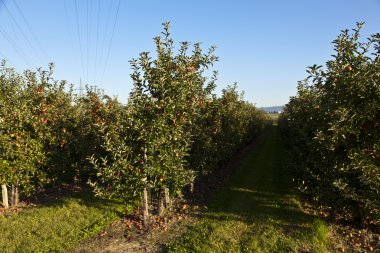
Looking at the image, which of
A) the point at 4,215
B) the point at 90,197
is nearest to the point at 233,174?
the point at 90,197

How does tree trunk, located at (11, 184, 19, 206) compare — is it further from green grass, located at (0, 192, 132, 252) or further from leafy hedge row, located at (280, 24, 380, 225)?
leafy hedge row, located at (280, 24, 380, 225)

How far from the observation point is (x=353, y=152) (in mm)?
7664

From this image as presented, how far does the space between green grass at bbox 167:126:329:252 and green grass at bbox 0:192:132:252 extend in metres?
3.07

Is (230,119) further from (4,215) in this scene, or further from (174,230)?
(4,215)

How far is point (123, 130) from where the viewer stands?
8789mm

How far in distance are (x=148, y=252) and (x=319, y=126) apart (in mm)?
6008

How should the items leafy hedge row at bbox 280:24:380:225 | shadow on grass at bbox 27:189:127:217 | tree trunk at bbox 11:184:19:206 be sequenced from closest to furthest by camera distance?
leafy hedge row at bbox 280:24:380:225, shadow on grass at bbox 27:189:127:217, tree trunk at bbox 11:184:19:206

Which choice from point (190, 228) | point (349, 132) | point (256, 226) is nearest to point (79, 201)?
point (190, 228)

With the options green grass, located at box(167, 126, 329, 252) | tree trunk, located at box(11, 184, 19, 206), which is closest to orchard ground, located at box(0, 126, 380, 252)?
green grass, located at box(167, 126, 329, 252)

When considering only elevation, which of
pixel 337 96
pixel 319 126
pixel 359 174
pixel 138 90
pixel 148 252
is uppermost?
pixel 138 90

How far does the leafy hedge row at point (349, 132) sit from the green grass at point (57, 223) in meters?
7.12

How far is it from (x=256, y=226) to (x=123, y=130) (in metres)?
5.09

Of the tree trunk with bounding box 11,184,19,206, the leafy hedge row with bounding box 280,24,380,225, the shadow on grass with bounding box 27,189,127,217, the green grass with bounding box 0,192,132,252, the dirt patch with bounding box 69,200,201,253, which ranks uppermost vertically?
the leafy hedge row with bounding box 280,24,380,225

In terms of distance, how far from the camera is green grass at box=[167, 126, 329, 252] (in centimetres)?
768
